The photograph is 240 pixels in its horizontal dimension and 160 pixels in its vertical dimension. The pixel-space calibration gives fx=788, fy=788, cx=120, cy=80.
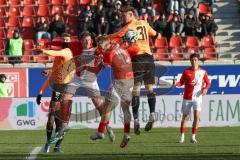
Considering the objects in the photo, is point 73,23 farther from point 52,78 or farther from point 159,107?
point 52,78

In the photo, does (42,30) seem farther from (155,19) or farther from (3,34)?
(155,19)

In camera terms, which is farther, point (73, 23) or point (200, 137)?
point (73, 23)

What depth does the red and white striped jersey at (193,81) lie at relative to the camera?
18406 millimetres

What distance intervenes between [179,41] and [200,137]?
30.3ft

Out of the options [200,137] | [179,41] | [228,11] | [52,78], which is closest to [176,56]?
[179,41]

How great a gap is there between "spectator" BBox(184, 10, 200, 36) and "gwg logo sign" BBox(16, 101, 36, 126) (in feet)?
25.5

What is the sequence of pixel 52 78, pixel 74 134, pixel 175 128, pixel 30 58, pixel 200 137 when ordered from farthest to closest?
1. pixel 30 58
2. pixel 175 128
3. pixel 74 134
4. pixel 200 137
5. pixel 52 78

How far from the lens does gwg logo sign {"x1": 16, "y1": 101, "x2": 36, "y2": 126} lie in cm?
2275

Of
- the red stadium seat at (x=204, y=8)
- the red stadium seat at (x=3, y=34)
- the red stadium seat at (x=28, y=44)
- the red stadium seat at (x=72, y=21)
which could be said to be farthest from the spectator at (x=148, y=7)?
the red stadium seat at (x=3, y=34)

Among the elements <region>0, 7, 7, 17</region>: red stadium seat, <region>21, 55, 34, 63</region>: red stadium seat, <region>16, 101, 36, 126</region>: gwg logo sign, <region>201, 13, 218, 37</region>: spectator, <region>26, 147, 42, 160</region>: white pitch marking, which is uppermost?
<region>0, 7, 7, 17</region>: red stadium seat

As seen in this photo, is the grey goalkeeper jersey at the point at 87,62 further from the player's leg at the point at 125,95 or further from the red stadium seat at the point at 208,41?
the red stadium seat at the point at 208,41

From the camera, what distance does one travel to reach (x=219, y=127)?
894 inches

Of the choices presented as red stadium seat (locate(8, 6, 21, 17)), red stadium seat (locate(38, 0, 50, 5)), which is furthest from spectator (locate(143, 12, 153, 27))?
red stadium seat (locate(8, 6, 21, 17))

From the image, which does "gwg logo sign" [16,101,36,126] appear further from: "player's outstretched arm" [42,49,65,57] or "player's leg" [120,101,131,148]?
"player's leg" [120,101,131,148]
